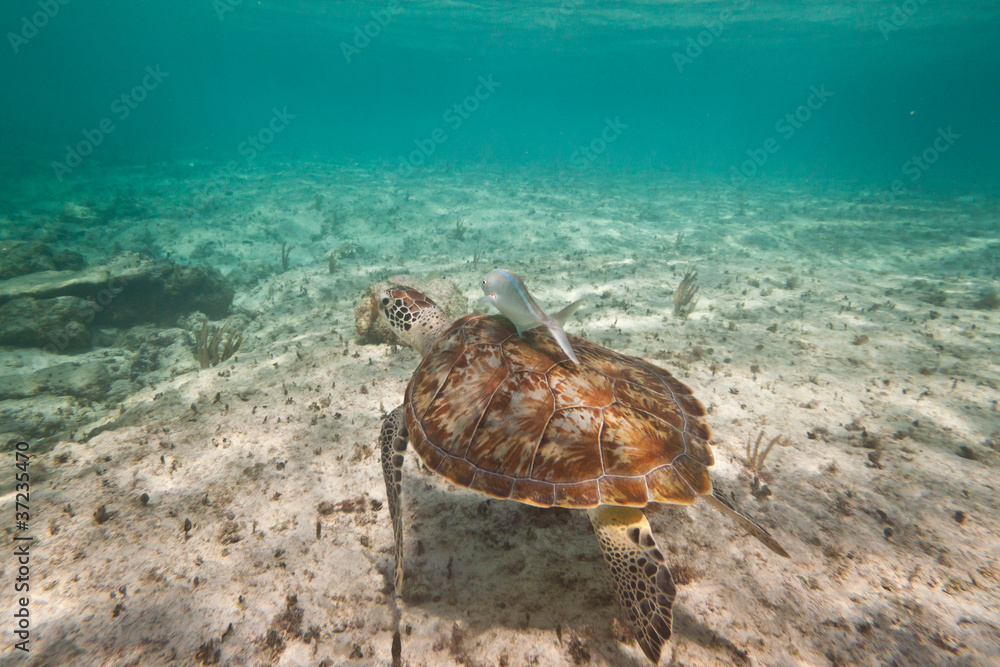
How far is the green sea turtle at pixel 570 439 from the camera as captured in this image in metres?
2.05

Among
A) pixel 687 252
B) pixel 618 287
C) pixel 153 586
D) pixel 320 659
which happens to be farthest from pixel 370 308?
pixel 687 252

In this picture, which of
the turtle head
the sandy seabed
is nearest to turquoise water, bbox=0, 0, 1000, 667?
the sandy seabed

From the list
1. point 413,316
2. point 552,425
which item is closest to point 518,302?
point 552,425

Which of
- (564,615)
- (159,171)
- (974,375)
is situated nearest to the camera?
(564,615)

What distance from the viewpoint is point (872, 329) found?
5840mm

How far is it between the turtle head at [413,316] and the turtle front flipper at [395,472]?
922 millimetres

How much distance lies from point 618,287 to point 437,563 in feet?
21.5

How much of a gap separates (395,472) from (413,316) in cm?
167

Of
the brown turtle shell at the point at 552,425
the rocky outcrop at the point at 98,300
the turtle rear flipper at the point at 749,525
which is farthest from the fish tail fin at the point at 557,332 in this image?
the rocky outcrop at the point at 98,300

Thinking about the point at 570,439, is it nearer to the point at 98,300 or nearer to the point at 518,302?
the point at 518,302

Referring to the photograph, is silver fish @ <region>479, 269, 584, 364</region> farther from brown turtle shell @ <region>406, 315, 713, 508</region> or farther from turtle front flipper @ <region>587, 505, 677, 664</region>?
turtle front flipper @ <region>587, 505, 677, 664</region>

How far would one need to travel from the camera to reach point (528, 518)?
277 cm

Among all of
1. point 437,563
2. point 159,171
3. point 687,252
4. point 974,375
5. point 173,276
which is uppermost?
point 159,171

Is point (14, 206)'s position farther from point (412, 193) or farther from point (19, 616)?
point (19, 616)
